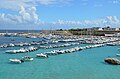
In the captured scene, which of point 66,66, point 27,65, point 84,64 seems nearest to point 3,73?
point 27,65

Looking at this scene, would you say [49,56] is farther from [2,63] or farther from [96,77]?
[96,77]

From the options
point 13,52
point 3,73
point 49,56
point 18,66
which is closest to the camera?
point 3,73

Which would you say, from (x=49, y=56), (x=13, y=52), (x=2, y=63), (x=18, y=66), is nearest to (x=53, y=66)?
(x=18, y=66)

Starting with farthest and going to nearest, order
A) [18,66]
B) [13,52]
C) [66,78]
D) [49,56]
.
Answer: [13,52] → [49,56] → [18,66] → [66,78]

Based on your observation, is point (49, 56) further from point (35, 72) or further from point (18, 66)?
point (35, 72)

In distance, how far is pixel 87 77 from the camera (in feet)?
173

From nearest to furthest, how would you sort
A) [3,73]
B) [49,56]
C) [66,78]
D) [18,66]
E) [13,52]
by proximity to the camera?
[66,78] → [3,73] → [18,66] → [49,56] → [13,52]

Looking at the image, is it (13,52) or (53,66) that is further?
(13,52)

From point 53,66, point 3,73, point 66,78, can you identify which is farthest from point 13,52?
point 66,78

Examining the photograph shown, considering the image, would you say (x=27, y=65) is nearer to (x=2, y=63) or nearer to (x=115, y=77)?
(x=2, y=63)

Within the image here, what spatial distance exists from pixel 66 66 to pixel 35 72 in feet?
33.4

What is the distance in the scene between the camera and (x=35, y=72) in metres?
57.4

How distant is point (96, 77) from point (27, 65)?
19346mm

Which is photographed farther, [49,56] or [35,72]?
[49,56]
